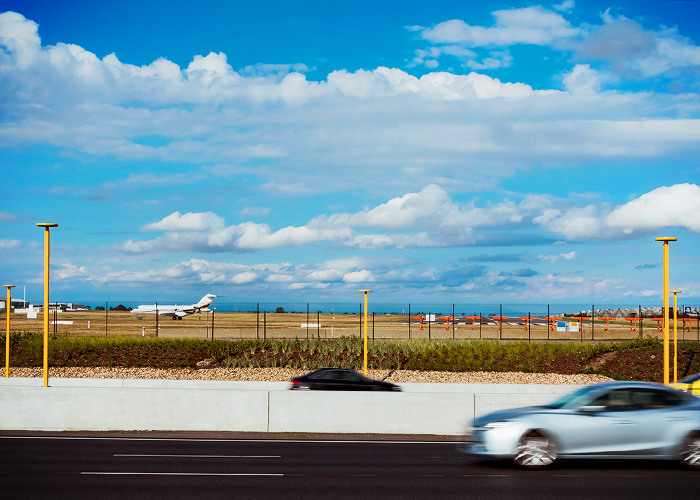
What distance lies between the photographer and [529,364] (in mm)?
29812

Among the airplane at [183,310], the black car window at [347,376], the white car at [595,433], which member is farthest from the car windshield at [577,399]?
the airplane at [183,310]

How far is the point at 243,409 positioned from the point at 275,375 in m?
11.6

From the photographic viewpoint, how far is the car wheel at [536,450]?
36.3ft

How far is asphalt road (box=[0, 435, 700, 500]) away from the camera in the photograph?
9.29 metres

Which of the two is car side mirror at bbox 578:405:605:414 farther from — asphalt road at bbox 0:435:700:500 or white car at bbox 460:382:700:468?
asphalt road at bbox 0:435:700:500

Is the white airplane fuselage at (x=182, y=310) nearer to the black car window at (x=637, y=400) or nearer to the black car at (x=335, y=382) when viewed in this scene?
the black car at (x=335, y=382)

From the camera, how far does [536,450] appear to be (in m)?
11.1

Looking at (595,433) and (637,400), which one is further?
(637,400)

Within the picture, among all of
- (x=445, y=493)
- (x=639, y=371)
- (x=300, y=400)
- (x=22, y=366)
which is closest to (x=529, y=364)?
(x=639, y=371)

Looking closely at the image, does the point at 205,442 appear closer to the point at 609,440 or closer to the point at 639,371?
the point at 609,440

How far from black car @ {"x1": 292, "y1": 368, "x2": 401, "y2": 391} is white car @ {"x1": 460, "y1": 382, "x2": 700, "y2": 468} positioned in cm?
1071

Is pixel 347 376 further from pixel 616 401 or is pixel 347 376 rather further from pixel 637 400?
pixel 637 400

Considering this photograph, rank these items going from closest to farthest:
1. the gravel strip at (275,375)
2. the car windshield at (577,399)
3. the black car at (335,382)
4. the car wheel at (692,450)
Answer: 1. the car wheel at (692,450)
2. the car windshield at (577,399)
3. the black car at (335,382)
4. the gravel strip at (275,375)

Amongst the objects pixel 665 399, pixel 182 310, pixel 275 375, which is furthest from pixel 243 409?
pixel 182 310
